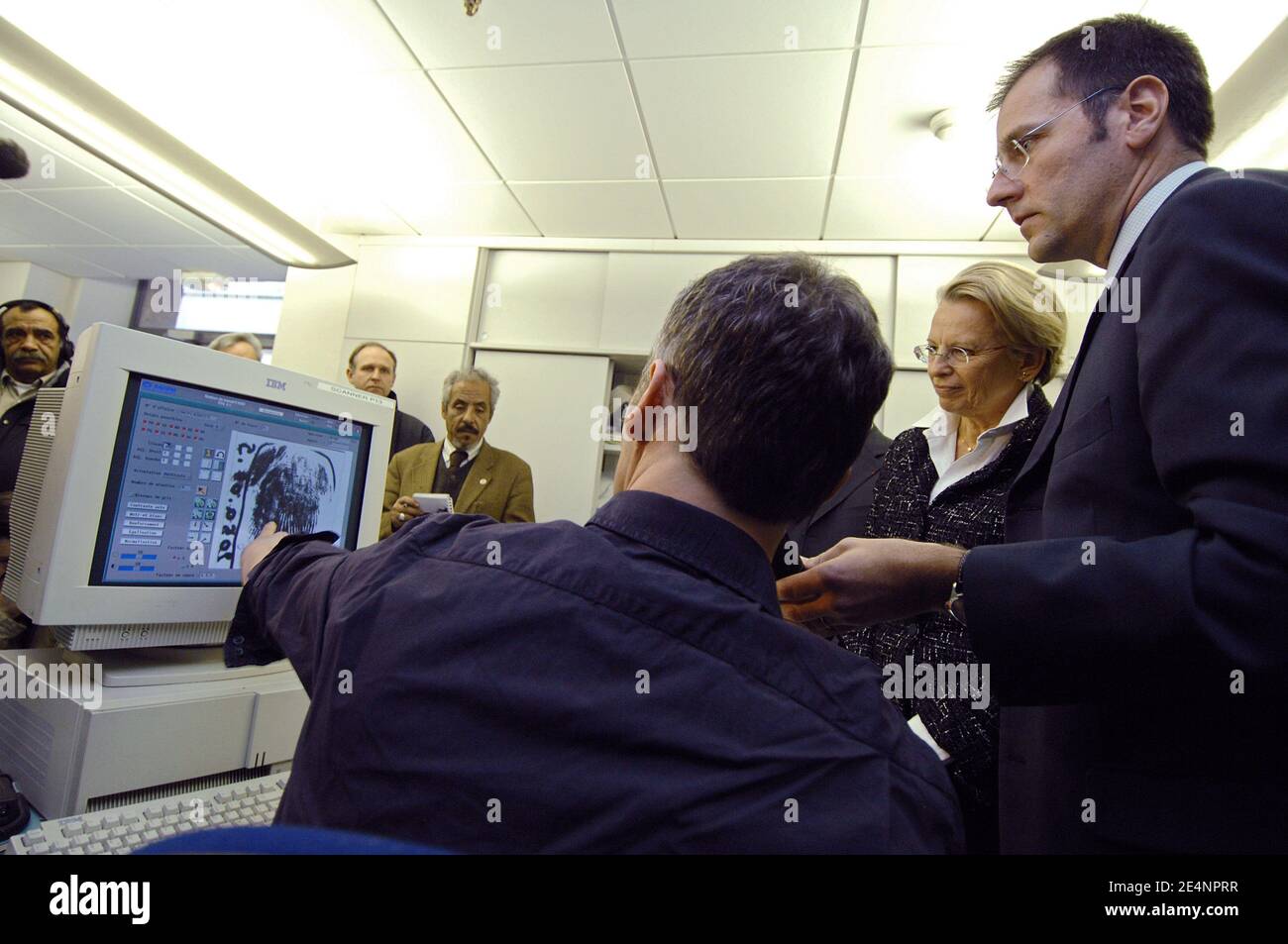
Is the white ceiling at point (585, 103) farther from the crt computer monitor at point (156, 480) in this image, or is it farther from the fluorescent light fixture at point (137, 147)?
the crt computer monitor at point (156, 480)

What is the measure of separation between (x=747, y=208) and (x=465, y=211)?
1.54 meters

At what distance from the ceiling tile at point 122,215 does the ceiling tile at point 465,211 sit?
4.18 feet

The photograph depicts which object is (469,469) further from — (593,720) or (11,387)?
(593,720)

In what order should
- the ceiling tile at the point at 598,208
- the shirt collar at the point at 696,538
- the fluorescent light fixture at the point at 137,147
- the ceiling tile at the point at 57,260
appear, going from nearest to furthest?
1. the shirt collar at the point at 696,538
2. the fluorescent light fixture at the point at 137,147
3. the ceiling tile at the point at 598,208
4. the ceiling tile at the point at 57,260

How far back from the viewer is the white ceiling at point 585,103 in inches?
91.8

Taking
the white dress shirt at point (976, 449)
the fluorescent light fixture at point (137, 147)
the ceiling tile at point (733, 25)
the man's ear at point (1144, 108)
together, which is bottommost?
the white dress shirt at point (976, 449)

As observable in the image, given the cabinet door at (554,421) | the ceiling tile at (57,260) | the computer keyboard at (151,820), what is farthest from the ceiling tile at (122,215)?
the computer keyboard at (151,820)

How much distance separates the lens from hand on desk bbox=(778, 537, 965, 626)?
2.40ft

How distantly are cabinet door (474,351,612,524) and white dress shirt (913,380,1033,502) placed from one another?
250 cm

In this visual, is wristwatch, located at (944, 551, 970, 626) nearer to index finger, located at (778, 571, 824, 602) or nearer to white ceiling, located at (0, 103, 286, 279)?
index finger, located at (778, 571, 824, 602)

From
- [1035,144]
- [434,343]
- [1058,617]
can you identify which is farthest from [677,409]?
[434,343]

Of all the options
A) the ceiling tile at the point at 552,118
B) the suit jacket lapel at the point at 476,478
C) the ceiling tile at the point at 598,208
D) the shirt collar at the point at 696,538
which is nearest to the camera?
the shirt collar at the point at 696,538

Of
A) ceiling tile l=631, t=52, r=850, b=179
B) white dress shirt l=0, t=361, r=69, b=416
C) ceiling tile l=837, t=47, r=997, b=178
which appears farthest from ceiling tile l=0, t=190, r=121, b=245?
ceiling tile l=837, t=47, r=997, b=178

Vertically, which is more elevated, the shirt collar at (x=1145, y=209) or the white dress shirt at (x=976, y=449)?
the shirt collar at (x=1145, y=209)
